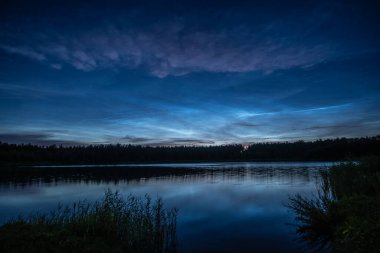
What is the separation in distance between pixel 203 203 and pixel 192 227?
11.4 meters

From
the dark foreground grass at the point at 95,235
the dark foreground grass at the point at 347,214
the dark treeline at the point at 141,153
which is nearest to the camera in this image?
the dark foreground grass at the point at 347,214

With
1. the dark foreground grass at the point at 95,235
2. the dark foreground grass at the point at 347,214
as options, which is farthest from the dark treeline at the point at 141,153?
the dark foreground grass at the point at 95,235

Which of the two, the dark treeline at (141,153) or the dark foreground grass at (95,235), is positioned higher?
the dark treeline at (141,153)

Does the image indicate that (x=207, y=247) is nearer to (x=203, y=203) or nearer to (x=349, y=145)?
(x=203, y=203)

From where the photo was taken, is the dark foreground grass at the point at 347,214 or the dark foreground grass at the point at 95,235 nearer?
the dark foreground grass at the point at 347,214

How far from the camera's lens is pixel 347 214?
13.9 metres

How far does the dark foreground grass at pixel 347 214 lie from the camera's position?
8.39 metres

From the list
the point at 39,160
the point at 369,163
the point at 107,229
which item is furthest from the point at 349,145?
the point at 39,160

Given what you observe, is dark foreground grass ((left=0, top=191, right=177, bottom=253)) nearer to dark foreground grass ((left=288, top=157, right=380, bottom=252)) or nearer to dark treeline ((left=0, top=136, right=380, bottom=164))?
dark foreground grass ((left=288, top=157, right=380, bottom=252))

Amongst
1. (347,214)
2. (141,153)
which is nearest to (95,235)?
(347,214)

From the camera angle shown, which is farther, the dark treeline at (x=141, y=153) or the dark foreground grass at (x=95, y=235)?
the dark treeline at (x=141, y=153)

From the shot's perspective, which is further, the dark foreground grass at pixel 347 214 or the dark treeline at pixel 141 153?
the dark treeline at pixel 141 153

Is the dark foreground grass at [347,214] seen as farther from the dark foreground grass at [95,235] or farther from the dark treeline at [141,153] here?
the dark treeline at [141,153]

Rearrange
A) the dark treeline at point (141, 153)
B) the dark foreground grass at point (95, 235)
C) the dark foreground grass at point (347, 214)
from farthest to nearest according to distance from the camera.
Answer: the dark treeline at point (141, 153), the dark foreground grass at point (95, 235), the dark foreground grass at point (347, 214)
